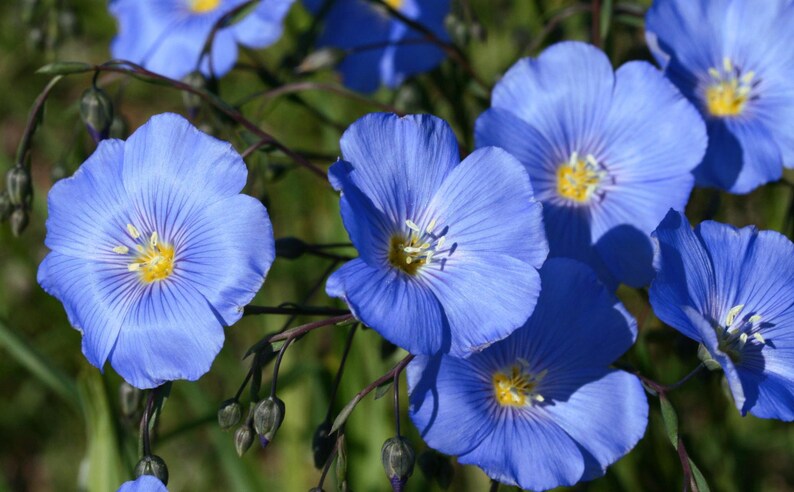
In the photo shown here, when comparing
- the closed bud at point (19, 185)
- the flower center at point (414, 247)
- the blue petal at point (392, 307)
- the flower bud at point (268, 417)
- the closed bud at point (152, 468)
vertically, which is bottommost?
the closed bud at point (152, 468)

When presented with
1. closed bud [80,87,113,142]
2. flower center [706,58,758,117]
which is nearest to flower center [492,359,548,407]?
flower center [706,58,758,117]

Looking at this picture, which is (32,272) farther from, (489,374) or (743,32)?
(743,32)

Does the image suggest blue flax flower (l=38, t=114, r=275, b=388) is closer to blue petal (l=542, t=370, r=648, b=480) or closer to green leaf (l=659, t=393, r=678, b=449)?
blue petal (l=542, t=370, r=648, b=480)

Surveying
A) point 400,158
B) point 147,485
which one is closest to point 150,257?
point 147,485

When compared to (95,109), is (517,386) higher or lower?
lower

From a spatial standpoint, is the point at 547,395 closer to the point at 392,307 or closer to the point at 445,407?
the point at 445,407

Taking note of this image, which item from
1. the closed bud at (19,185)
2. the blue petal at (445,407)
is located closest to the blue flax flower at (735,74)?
the blue petal at (445,407)

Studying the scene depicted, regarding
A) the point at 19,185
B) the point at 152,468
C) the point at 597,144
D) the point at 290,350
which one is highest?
the point at 597,144

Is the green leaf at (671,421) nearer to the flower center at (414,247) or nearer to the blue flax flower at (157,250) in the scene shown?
the flower center at (414,247)
